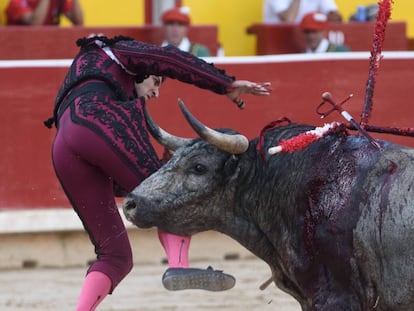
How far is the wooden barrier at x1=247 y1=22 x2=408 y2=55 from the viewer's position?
27.2 ft

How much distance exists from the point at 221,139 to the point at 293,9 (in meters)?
4.63

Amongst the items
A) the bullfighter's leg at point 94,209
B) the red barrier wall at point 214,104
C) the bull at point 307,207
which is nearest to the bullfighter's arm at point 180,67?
the bull at point 307,207

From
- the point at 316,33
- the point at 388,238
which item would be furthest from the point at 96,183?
the point at 316,33

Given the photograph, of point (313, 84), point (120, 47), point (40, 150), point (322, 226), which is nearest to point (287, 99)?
point (313, 84)

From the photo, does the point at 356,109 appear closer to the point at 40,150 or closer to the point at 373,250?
the point at 40,150

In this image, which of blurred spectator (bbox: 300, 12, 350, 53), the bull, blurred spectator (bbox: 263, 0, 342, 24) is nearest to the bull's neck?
the bull

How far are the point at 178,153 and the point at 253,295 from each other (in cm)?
245

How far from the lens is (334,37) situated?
27.4 feet

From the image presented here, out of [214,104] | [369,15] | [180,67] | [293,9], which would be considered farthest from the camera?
[369,15]

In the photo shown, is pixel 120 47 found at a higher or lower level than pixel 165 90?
higher

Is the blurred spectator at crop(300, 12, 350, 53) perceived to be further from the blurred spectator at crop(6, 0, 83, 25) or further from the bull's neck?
the bull's neck

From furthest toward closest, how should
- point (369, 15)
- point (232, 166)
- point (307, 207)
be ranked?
point (369, 15), point (232, 166), point (307, 207)

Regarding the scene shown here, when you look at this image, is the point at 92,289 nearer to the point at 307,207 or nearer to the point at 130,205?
the point at 130,205

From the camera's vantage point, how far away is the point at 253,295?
254 inches
